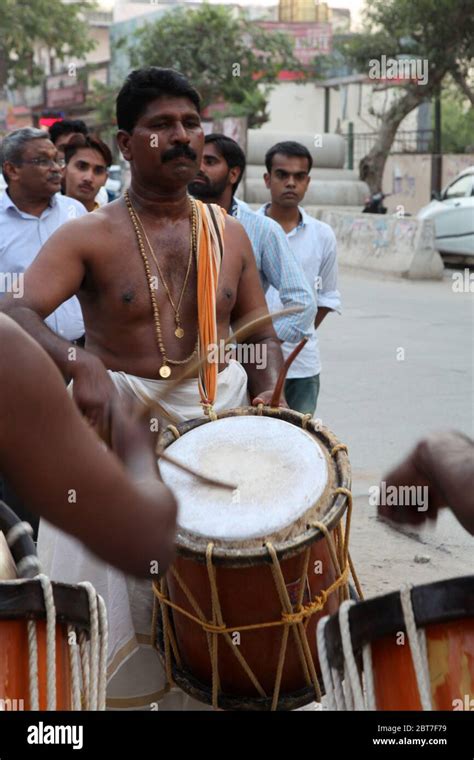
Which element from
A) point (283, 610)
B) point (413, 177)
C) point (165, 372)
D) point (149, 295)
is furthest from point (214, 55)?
point (283, 610)

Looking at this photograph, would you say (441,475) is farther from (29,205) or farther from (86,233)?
(29,205)

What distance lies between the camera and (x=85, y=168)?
6.60m

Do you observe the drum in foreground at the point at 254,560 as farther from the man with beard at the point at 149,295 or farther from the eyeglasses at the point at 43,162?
the eyeglasses at the point at 43,162

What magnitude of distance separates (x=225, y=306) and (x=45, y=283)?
0.64 m

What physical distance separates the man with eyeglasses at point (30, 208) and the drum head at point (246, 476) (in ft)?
7.17

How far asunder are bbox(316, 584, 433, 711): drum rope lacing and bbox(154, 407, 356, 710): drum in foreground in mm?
755

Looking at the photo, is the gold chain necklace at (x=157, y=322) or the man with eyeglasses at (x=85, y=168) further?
the man with eyeglasses at (x=85, y=168)

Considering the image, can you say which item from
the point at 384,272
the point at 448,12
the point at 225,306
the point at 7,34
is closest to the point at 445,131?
the point at 7,34

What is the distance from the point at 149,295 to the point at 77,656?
5.92 ft

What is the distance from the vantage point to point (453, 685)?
2.02 m

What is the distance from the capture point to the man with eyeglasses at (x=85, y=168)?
6.55 meters

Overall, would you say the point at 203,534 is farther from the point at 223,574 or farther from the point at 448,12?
the point at 448,12

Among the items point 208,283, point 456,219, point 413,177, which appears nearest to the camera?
point 208,283

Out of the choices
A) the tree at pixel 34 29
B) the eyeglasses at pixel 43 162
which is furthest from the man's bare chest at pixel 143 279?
the tree at pixel 34 29
